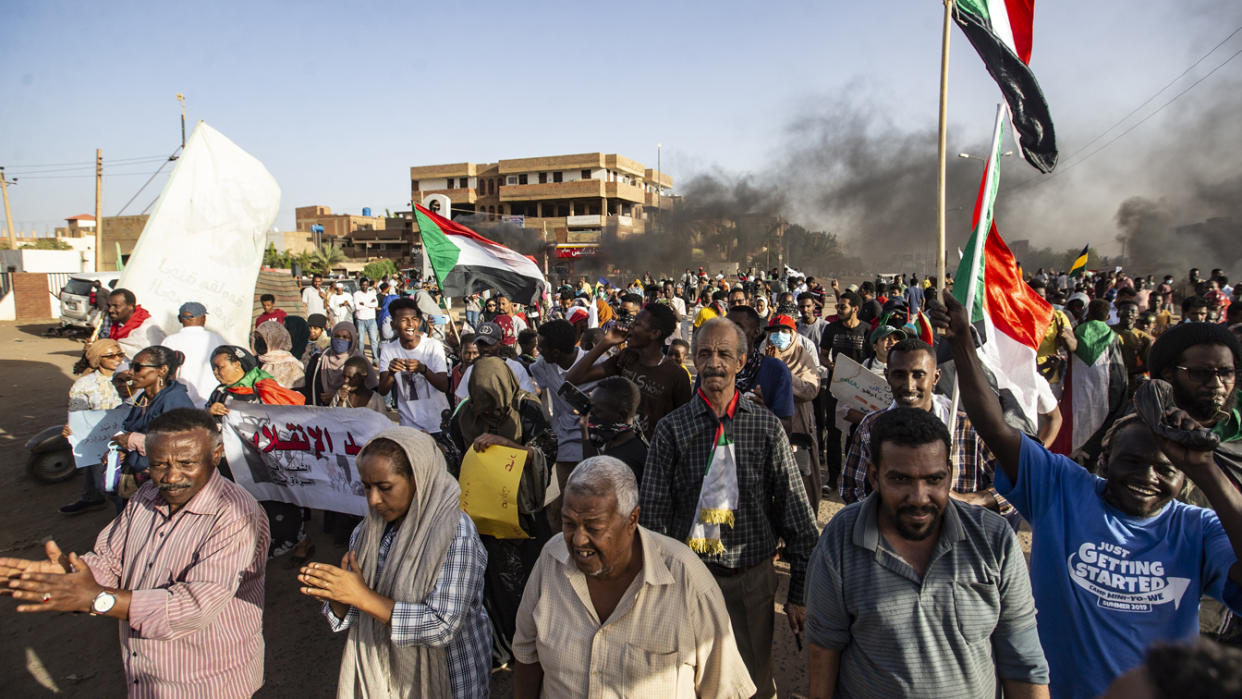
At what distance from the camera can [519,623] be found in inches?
82.0

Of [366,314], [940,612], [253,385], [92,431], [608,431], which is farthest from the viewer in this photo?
[366,314]

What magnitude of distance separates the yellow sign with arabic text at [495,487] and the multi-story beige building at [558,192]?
4639 cm

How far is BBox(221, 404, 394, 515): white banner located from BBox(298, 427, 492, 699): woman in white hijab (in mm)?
2122

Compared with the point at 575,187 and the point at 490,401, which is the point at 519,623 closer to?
the point at 490,401

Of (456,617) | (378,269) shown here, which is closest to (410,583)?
(456,617)

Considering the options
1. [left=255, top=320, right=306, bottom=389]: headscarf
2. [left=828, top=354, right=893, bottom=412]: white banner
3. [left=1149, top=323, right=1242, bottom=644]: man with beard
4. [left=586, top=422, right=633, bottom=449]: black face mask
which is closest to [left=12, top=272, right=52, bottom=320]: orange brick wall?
[left=255, top=320, right=306, bottom=389]: headscarf

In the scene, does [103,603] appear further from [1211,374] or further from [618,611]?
[1211,374]

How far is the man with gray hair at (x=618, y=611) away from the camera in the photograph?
6.37ft

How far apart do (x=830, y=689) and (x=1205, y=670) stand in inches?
54.1

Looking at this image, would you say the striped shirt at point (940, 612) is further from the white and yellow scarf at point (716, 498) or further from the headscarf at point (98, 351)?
the headscarf at point (98, 351)

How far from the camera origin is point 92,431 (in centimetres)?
518

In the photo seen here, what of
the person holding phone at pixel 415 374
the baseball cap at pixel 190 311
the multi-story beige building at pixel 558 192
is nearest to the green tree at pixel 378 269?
the multi-story beige building at pixel 558 192

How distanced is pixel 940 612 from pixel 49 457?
28.4 feet

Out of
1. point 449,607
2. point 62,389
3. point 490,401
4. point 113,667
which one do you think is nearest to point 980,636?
point 449,607
